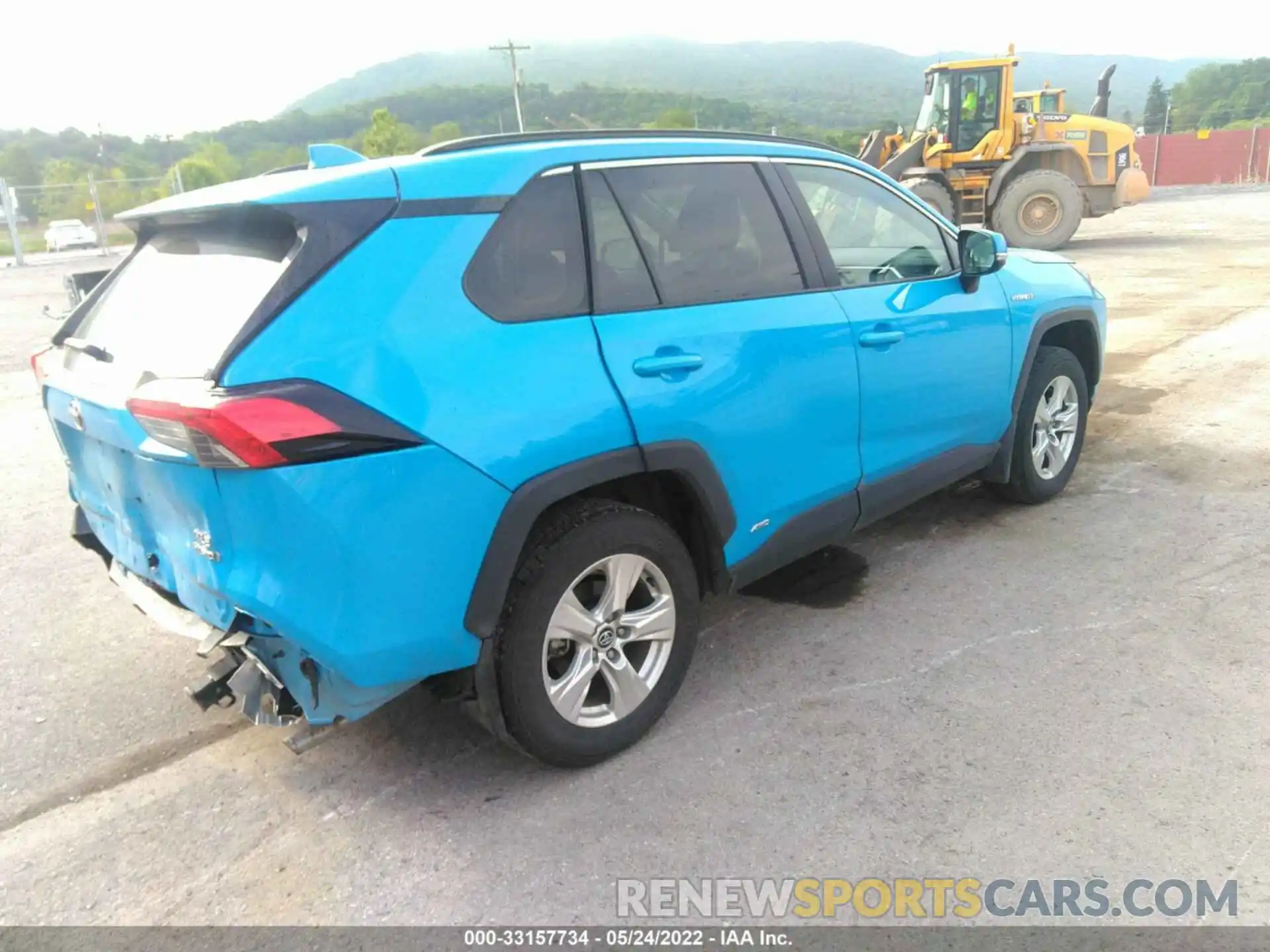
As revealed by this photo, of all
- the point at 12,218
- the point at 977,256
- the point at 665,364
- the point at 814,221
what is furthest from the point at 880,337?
the point at 12,218

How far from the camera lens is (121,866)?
265cm

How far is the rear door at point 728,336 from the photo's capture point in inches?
114


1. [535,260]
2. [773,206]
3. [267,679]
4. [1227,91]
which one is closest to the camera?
[267,679]

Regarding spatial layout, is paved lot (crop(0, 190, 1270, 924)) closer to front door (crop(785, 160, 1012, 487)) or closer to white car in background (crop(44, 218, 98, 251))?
front door (crop(785, 160, 1012, 487))

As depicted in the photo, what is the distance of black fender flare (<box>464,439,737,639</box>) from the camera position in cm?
257

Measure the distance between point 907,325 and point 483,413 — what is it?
6.56ft

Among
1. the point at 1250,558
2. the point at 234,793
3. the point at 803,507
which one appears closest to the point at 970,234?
the point at 803,507

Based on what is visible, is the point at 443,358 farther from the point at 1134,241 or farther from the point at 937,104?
the point at 1134,241

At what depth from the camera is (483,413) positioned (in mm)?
2484

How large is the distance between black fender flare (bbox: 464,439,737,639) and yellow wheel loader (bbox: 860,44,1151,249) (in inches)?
606

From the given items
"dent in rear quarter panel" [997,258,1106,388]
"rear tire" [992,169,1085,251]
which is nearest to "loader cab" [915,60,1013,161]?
"rear tire" [992,169,1085,251]

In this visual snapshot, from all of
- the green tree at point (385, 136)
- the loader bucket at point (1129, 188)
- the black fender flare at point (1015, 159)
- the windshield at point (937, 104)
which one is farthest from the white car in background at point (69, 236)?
the loader bucket at point (1129, 188)

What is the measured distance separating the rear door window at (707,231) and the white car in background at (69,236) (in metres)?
38.0

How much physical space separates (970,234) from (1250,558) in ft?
6.20
